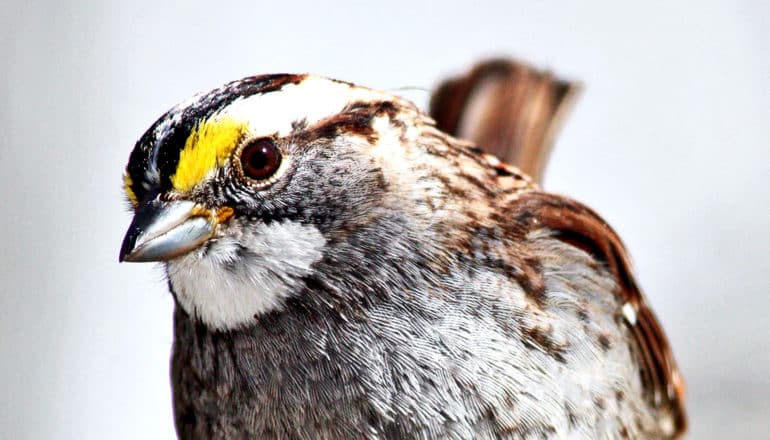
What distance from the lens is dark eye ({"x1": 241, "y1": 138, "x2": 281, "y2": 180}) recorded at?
80.7 inches

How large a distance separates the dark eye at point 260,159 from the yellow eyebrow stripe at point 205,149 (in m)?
0.03

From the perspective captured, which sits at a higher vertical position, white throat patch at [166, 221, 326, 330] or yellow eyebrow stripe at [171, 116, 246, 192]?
yellow eyebrow stripe at [171, 116, 246, 192]

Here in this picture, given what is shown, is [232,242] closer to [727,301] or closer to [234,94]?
[234,94]

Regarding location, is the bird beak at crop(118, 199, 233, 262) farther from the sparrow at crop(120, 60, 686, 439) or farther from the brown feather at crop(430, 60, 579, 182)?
the brown feather at crop(430, 60, 579, 182)

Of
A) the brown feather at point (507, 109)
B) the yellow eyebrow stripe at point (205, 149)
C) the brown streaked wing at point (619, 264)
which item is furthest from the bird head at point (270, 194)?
the brown feather at point (507, 109)

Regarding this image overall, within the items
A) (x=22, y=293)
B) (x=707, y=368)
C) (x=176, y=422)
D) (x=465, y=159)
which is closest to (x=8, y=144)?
(x=22, y=293)

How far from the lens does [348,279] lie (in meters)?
2.19

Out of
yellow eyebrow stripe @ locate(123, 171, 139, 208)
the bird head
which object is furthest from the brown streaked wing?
yellow eyebrow stripe @ locate(123, 171, 139, 208)

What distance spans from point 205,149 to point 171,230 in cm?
17

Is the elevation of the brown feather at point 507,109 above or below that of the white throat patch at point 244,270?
above

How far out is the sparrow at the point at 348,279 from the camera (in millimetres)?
2049

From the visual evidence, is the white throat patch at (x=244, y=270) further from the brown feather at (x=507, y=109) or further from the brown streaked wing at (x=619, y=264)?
the brown feather at (x=507, y=109)

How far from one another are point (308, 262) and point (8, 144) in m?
2.63

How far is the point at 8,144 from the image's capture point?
434cm
